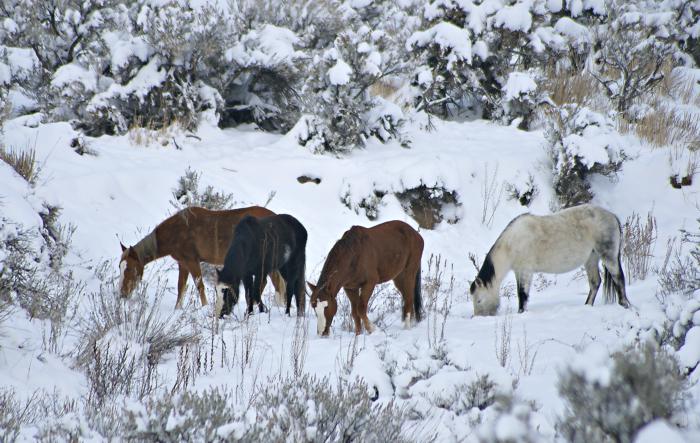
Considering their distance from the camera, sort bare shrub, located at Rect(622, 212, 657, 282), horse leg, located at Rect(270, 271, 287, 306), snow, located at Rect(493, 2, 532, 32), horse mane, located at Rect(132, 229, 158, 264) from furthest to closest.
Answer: snow, located at Rect(493, 2, 532, 32), bare shrub, located at Rect(622, 212, 657, 282), horse leg, located at Rect(270, 271, 287, 306), horse mane, located at Rect(132, 229, 158, 264)

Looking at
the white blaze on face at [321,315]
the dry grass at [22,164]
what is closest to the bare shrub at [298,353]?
the white blaze on face at [321,315]

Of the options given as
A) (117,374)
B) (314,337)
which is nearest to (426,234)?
(314,337)

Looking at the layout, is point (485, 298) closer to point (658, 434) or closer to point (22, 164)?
point (658, 434)

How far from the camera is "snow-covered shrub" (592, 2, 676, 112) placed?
1495 centimetres

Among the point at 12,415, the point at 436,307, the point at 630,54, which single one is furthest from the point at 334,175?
the point at 12,415

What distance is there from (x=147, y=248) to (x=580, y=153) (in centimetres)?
864

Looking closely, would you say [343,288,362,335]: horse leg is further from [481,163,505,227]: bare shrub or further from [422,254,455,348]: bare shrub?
[481,163,505,227]: bare shrub

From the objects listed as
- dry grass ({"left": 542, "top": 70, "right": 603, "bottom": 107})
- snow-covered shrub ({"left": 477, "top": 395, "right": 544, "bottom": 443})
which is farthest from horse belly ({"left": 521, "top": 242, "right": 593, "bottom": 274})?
dry grass ({"left": 542, "top": 70, "right": 603, "bottom": 107})

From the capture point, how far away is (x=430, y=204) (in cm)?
1249

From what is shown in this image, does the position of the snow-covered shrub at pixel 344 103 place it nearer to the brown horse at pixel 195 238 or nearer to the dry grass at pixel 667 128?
the brown horse at pixel 195 238

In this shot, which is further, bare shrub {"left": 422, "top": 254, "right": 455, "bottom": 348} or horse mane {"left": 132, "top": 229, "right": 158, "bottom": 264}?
horse mane {"left": 132, "top": 229, "right": 158, "bottom": 264}

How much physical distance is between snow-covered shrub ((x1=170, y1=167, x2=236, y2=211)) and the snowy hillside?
4cm

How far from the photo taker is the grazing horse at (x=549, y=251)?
24.5ft

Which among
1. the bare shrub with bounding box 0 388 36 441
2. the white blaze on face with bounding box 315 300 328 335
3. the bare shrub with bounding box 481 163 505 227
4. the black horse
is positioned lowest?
the bare shrub with bounding box 0 388 36 441
